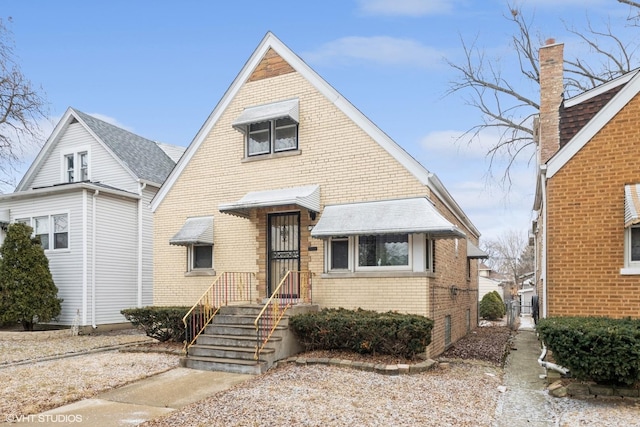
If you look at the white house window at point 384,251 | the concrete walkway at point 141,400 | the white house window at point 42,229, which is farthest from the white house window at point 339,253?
the white house window at point 42,229

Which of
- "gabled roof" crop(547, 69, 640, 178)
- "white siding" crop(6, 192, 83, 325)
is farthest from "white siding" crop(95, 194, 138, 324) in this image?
"gabled roof" crop(547, 69, 640, 178)

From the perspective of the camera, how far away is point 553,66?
474 inches

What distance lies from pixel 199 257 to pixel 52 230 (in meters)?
7.07

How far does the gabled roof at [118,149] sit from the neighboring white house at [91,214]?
40mm

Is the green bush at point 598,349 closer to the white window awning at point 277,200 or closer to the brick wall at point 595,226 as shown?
the brick wall at point 595,226

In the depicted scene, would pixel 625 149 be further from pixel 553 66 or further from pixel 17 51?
pixel 17 51

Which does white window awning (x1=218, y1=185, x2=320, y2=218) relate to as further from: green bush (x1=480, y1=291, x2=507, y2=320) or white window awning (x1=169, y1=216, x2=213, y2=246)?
green bush (x1=480, y1=291, x2=507, y2=320)

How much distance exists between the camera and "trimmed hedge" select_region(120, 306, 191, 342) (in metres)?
11.5

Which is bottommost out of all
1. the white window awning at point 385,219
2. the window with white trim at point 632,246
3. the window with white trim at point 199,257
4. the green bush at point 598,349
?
the green bush at point 598,349

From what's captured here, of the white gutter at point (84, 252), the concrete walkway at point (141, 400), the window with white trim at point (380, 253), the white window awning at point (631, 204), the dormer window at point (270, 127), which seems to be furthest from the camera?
the white gutter at point (84, 252)

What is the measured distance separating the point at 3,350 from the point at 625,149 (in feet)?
47.5

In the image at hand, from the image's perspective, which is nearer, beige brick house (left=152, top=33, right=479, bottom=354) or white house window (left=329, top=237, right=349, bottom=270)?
beige brick house (left=152, top=33, right=479, bottom=354)

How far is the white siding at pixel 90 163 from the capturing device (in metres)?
17.9

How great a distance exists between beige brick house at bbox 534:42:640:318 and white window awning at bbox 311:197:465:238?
195 cm
